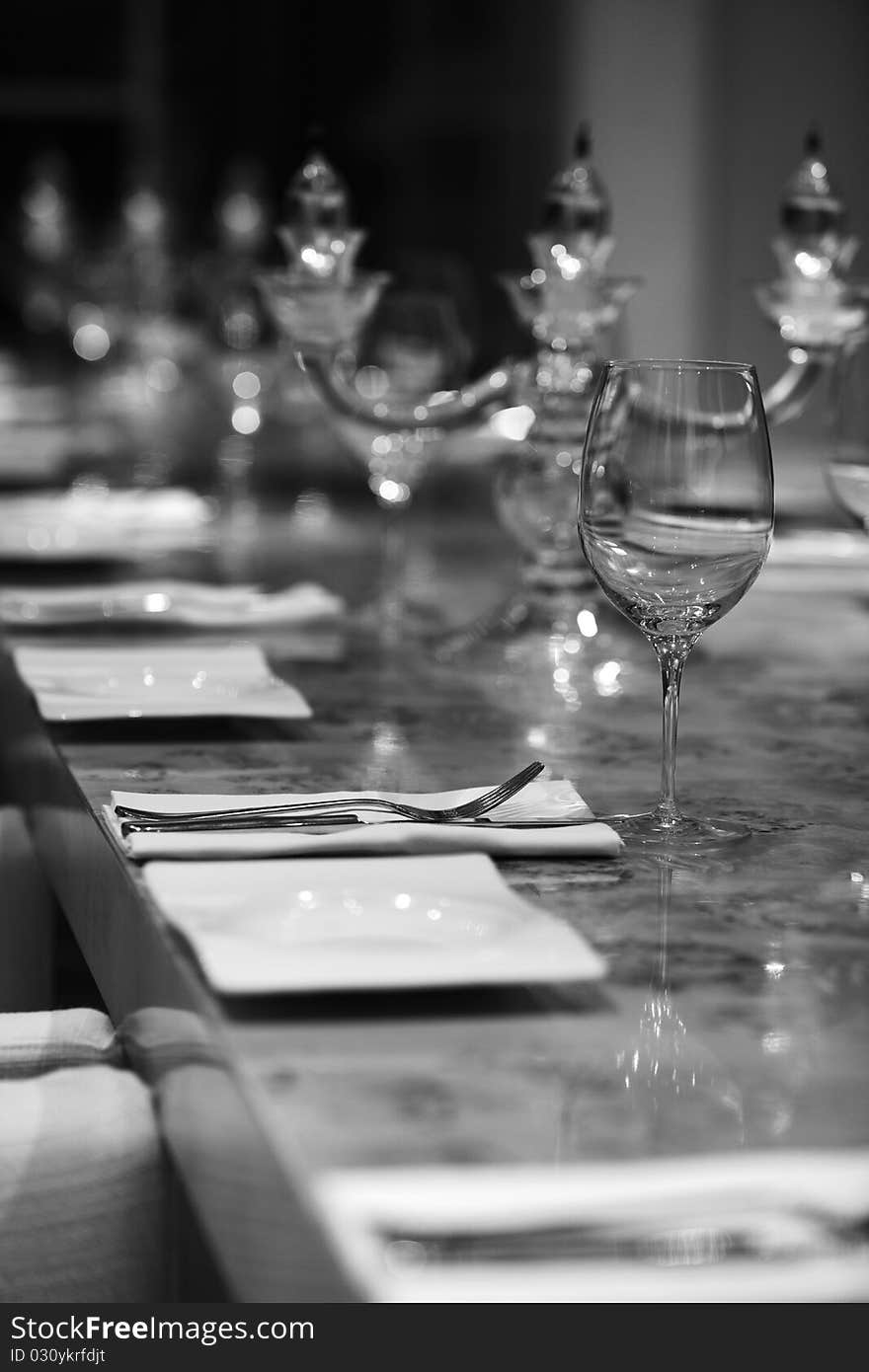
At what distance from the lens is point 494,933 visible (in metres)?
0.82

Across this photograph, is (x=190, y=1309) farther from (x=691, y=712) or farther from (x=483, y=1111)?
(x=691, y=712)

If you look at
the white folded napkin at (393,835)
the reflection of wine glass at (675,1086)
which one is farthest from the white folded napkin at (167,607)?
the reflection of wine glass at (675,1086)

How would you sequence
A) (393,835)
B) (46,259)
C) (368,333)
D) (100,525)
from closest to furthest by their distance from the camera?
(393,835) < (368,333) < (100,525) < (46,259)

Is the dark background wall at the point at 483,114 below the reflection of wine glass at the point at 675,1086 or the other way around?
below

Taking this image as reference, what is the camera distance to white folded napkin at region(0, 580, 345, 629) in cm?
174

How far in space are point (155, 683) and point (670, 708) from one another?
0.47 metres

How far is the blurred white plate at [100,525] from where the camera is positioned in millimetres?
2238

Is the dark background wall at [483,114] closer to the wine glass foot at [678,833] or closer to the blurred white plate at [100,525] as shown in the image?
the blurred white plate at [100,525]

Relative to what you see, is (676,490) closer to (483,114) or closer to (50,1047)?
(50,1047)

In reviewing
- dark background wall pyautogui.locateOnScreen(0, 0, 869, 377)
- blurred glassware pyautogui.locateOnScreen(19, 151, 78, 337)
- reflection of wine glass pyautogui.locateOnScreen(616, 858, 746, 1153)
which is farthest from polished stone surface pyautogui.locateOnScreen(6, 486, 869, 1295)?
blurred glassware pyautogui.locateOnScreen(19, 151, 78, 337)

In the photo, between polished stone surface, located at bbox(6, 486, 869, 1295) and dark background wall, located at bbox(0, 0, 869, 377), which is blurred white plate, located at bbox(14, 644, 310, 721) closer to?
polished stone surface, located at bbox(6, 486, 869, 1295)

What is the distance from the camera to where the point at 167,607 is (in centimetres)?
177

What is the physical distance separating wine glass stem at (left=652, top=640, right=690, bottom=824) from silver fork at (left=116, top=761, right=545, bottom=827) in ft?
0.25

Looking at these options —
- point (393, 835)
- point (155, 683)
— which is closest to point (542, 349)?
point (155, 683)
